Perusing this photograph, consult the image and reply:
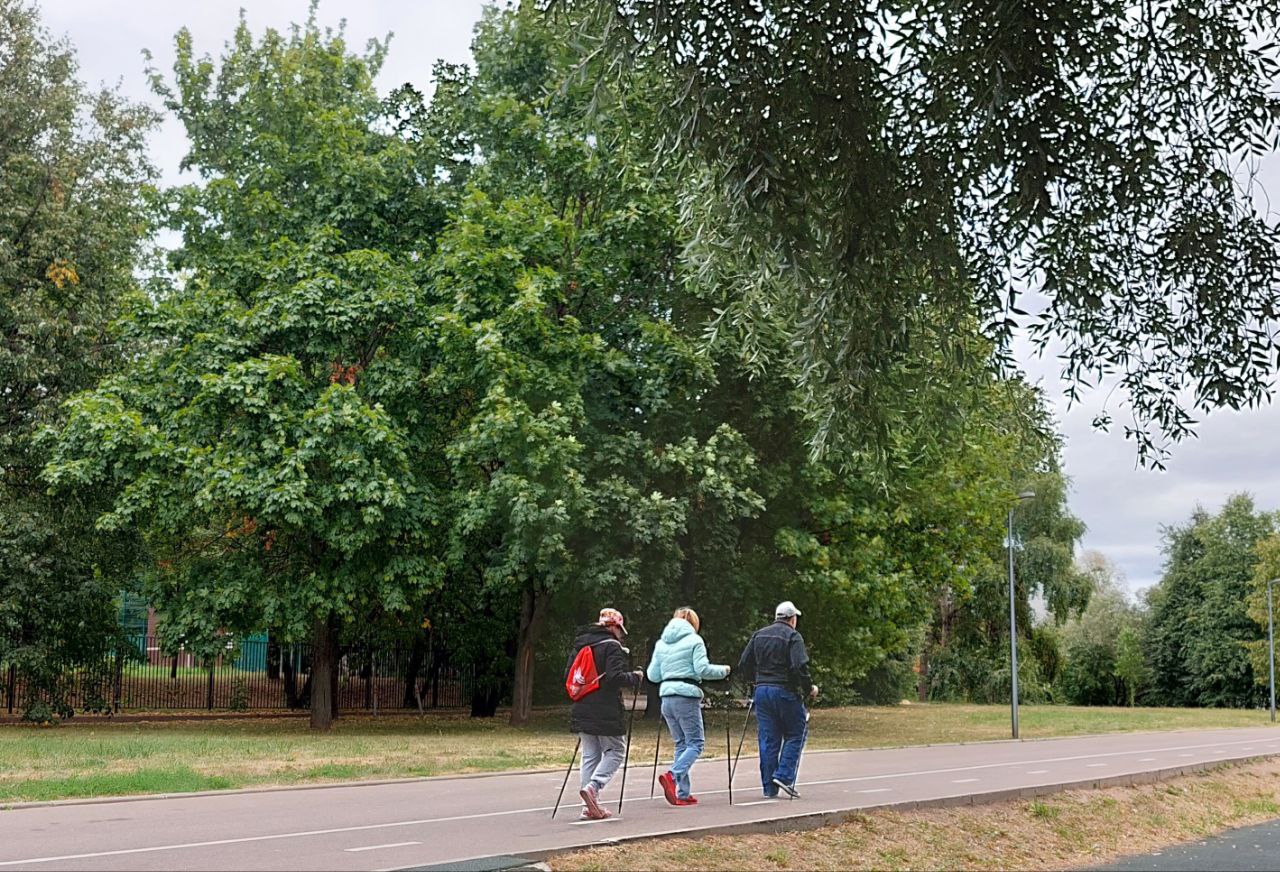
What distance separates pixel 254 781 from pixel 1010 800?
317 inches

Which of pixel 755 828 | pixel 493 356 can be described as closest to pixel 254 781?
pixel 755 828

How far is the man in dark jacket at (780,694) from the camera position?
1268 cm

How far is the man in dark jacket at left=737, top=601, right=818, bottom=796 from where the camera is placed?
12680 mm

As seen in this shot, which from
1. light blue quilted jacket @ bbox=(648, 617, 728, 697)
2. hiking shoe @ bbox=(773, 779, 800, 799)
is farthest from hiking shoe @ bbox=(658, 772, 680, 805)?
hiking shoe @ bbox=(773, 779, 800, 799)

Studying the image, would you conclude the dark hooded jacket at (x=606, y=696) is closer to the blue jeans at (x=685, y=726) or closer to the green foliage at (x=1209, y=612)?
the blue jeans at (x=685, y=726)

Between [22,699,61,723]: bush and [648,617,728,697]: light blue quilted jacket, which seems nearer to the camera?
[648,617,728,697]: light blue quilted jacket

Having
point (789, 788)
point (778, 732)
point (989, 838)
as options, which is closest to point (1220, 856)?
point (989, 838)

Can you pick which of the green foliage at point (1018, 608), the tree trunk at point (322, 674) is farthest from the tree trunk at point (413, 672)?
the green foliage at point (1018, 608)

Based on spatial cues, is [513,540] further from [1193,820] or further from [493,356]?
[1193,820]

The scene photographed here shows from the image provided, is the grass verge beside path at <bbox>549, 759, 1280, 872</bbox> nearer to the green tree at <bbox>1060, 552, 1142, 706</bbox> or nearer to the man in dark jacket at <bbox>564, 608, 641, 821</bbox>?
the man in dark jacket at <bbox>564, 608, 641, 821</bbox>

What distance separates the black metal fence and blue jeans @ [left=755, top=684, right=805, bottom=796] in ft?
50.9

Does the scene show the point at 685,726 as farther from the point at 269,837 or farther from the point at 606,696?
the point at 269,837

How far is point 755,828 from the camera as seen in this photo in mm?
10453

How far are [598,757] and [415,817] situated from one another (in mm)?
1708
